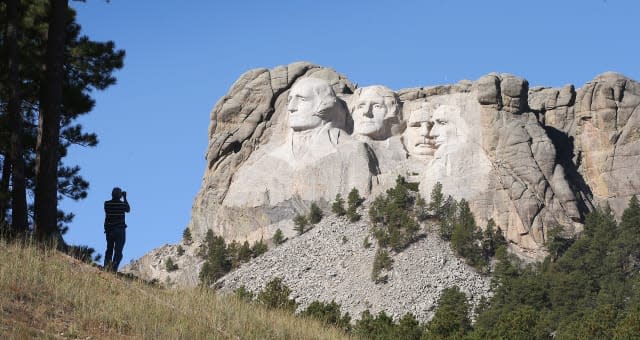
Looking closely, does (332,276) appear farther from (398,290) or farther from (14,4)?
(14,4)

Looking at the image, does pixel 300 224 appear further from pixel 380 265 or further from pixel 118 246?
pixel 118 246

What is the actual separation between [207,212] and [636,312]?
85.1ft

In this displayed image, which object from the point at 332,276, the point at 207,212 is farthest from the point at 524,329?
the point at 207,212

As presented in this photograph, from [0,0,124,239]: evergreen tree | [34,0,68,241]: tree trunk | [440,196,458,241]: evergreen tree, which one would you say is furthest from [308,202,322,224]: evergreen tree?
[34,0,68,241]: tree trunk

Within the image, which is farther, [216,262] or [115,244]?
[216,262]

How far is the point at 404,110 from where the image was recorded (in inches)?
2440

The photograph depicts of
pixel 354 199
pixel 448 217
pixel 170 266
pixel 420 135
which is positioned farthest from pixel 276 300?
pixel 420 135

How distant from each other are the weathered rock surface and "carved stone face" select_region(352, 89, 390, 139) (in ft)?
14.6

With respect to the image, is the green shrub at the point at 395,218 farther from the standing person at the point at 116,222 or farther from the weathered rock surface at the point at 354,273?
the standing person at the point at 116,222

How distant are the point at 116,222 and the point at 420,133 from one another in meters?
34.8

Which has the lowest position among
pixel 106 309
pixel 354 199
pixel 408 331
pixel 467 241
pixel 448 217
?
pixel 106 309

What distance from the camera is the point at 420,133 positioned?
6075 centimetres

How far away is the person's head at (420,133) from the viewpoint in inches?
2377

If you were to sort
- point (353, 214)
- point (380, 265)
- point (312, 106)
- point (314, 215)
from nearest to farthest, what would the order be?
point (380, 265) < point (353, 214) < point (314, 215) < point (312, 106)
